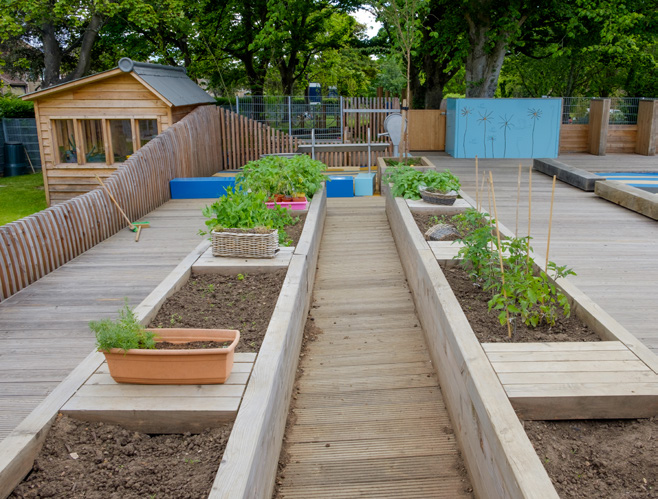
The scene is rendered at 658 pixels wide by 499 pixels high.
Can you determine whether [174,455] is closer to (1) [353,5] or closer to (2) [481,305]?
(2) [481,305]

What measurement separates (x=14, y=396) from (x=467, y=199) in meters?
6.23

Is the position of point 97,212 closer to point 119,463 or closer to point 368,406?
point 368,406

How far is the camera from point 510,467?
8.25ft

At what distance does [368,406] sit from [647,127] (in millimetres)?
15661

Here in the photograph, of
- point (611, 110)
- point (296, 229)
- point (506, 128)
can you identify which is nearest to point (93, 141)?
point (296, 229)

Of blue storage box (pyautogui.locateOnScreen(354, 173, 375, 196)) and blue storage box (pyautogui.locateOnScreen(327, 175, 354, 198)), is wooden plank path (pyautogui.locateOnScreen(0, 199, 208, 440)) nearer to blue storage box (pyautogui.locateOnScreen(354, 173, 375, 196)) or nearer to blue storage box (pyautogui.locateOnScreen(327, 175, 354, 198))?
blue storage box (pyautogui.locateOnScreen(327, 175, 354, 198))

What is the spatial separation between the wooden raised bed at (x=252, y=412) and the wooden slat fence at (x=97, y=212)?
1988 millimetres

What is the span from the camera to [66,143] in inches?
532

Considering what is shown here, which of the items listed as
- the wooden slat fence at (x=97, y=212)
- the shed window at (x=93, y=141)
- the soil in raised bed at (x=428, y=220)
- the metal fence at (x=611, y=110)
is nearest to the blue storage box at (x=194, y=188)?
the wooden slat fence at (x=97, y=212)

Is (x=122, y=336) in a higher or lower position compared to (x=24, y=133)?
lower

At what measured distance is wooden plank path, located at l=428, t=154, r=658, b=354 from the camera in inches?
205

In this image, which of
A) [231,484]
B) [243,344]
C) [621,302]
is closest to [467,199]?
[621,302]

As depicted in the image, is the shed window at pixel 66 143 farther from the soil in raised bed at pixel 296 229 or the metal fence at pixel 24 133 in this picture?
the metal fence at pixel 24 133

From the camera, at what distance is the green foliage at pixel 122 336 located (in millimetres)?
3100
